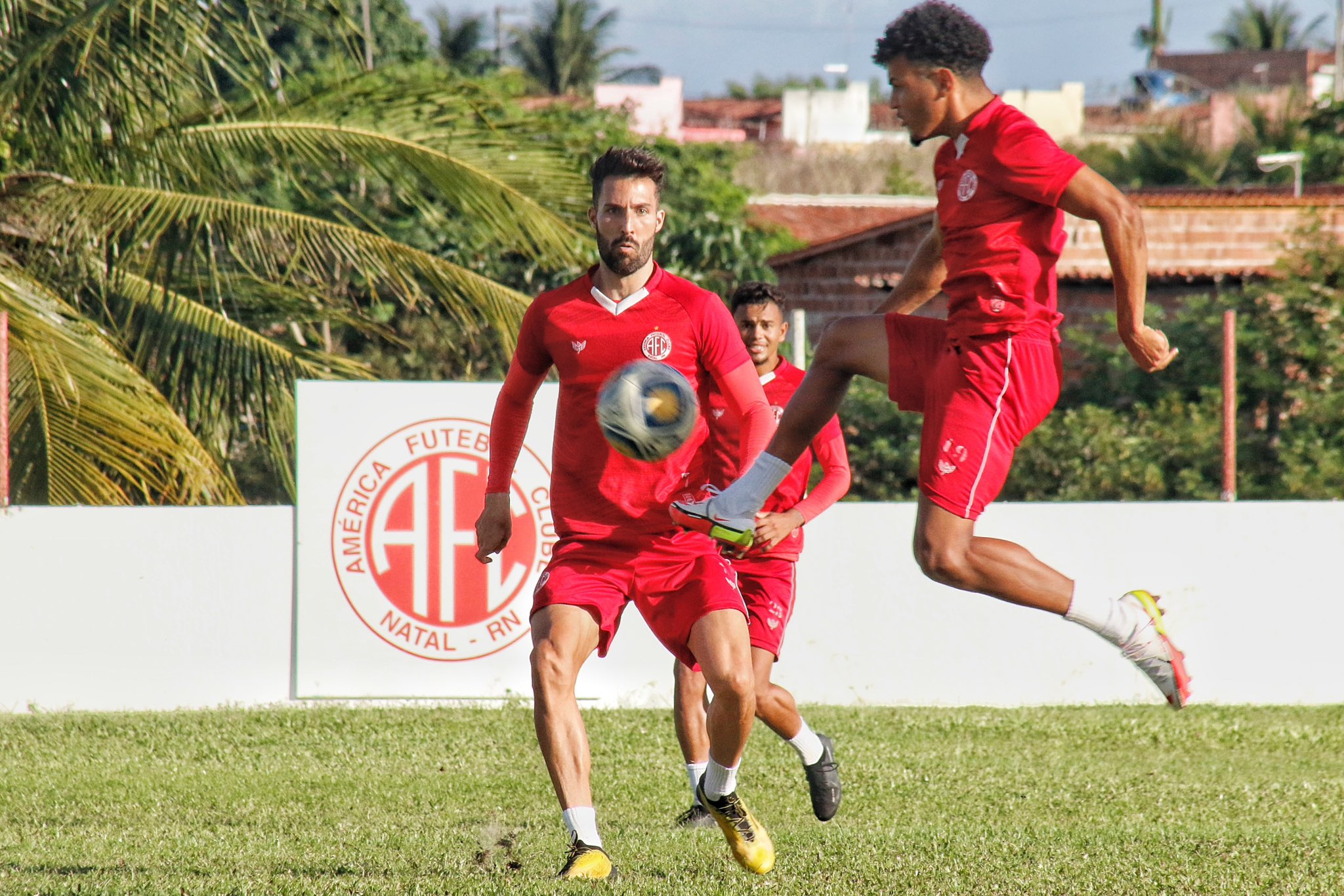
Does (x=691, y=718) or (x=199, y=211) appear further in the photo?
(x=199, y=211)

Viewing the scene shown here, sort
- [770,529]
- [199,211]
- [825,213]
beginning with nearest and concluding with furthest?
1. [770,529]
2. [199,211]
3. [825,213]

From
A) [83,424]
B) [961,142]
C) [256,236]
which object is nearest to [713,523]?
[961,142]

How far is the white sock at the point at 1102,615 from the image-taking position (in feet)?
16.4

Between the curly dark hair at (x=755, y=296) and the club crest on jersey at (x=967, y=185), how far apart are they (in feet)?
6.74

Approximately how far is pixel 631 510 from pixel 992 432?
1.22 metres

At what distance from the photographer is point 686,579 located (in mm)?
5398

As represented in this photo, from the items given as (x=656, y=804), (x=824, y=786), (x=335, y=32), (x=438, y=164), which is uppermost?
(x=335, y=32)

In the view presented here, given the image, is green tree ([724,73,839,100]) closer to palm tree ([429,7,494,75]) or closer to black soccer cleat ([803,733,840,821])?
palm tree ([429,7,494,75])

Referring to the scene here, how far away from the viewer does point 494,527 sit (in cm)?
563

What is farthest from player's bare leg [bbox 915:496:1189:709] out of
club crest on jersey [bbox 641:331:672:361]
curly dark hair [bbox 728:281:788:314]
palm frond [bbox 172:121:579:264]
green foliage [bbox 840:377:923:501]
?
green foliage [bbox 840:377:923:501]

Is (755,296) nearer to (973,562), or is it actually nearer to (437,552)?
(973,562)

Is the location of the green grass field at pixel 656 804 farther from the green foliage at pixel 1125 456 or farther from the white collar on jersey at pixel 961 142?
the green foliage at pixel 1125 456

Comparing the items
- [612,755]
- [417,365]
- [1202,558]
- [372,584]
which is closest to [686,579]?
[612,755]

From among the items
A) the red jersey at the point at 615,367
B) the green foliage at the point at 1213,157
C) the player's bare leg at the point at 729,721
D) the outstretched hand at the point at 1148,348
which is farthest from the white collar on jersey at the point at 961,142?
the green foliage at the point at 1213,157
